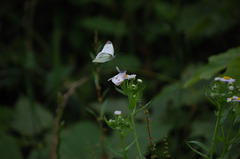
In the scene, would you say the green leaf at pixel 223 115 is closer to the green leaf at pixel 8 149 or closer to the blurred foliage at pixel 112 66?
the blurred foliage at pixel 112 66

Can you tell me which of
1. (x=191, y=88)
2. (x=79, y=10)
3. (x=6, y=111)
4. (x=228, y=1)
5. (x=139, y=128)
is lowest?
(x=6, y=111)

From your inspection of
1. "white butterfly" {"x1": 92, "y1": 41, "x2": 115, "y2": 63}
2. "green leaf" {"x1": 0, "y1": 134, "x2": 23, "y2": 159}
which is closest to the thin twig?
"green leaf" {"x1": 0, "y1": 134, "x2": 23, "y2": 159}

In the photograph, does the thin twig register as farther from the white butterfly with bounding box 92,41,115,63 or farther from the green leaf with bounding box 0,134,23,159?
the white butterfly with bounding box 92,41,115,63

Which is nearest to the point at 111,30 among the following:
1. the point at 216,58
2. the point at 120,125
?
the point at 216,58

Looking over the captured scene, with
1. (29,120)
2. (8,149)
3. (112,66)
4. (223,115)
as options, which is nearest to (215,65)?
(223,115)

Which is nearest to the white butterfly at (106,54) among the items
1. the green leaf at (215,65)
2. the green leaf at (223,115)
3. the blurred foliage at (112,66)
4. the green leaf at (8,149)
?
the blurred foliage at (112,66)

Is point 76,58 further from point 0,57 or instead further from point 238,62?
point 238,62
